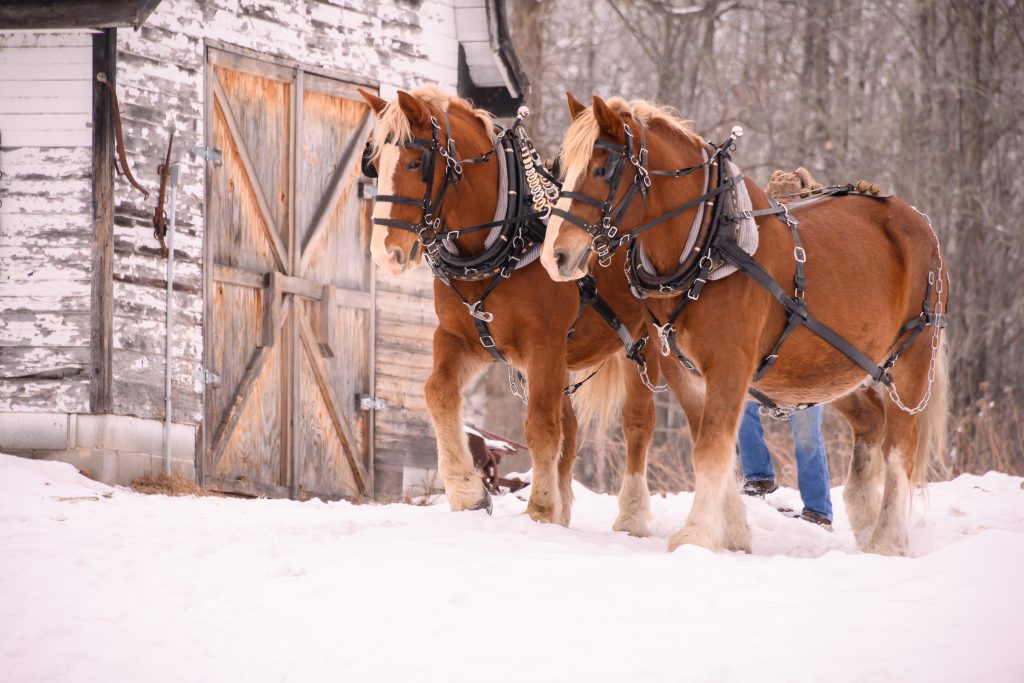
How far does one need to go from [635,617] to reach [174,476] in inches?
210

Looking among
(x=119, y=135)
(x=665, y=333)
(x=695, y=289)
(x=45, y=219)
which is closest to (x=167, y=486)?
(x=45, y=219)

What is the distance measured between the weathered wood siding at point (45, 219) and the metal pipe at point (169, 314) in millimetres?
569

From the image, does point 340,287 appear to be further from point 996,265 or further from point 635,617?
point 996,265

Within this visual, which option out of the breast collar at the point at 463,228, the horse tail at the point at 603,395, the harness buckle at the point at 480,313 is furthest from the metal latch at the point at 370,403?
the harness buckle at the point at 480,313

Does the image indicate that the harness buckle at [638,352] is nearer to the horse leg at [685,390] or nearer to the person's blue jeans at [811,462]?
the horse leg at [685,390]

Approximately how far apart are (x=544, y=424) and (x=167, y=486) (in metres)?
3.65

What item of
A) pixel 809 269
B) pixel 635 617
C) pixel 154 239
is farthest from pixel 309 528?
pixel 154 239

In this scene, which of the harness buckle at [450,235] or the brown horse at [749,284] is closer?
the brown horse at [749,284]

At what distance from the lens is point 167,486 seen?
342 inches

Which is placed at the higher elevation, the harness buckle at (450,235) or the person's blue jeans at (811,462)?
the harness buckle at (450,235)

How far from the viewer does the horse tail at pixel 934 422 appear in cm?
664

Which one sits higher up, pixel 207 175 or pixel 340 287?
pixel 207 175

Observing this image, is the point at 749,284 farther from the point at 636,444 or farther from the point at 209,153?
the point at 209,153

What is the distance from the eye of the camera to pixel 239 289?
9648mm
